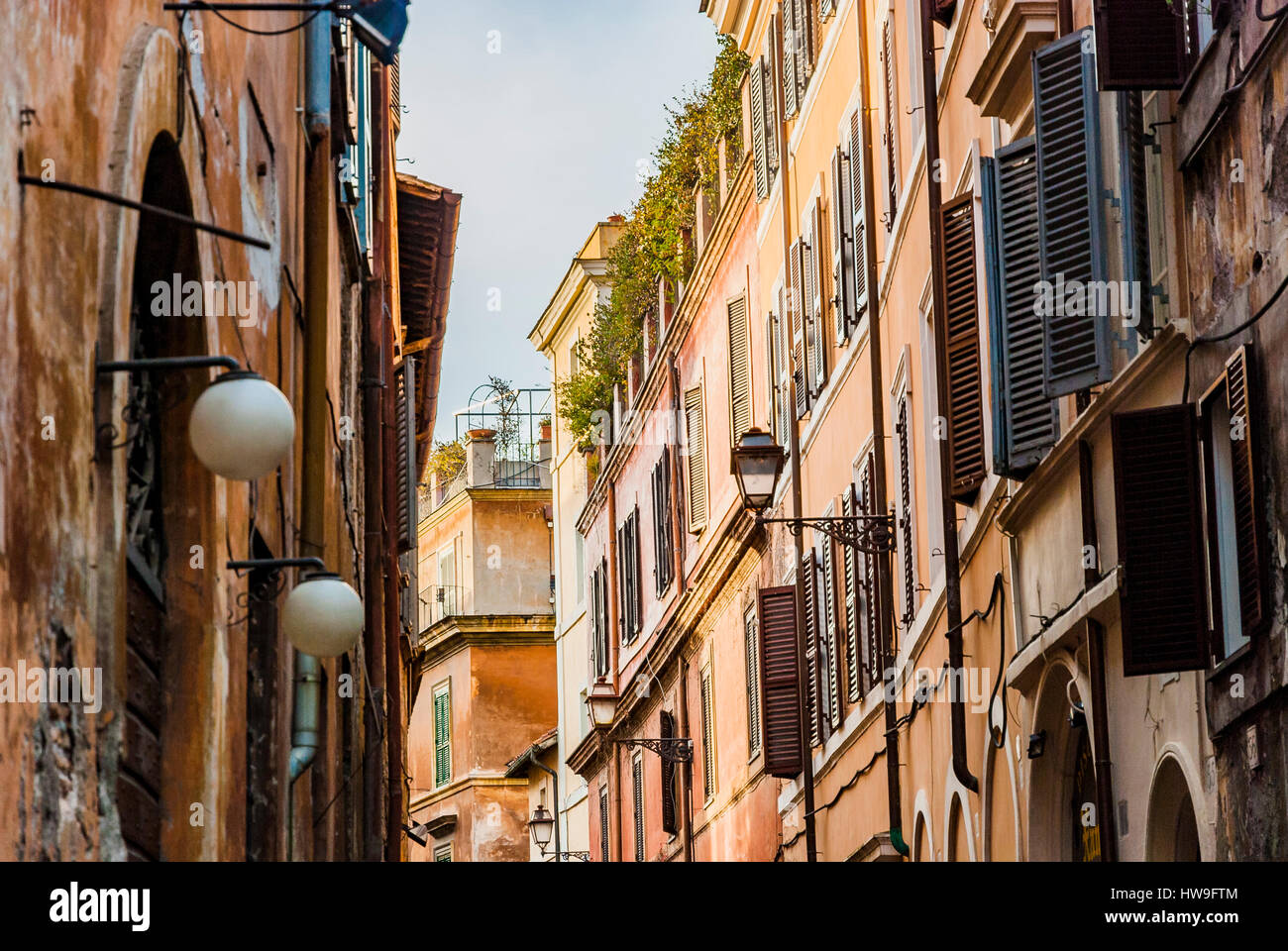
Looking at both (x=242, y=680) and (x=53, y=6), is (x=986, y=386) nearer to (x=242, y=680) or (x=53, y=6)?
(x=242, y=680)

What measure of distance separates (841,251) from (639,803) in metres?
14.8

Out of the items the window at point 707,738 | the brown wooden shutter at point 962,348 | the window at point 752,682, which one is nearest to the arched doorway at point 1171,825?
the brown wooden shutter at point 962,348

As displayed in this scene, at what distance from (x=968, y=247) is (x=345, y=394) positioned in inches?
213

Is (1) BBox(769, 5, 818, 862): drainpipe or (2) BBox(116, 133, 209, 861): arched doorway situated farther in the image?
(1) BBox(769, 5, 818, 862): drainpipe

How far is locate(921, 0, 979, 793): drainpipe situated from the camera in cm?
1462

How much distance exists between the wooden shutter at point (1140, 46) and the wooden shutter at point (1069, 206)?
86 centimetres

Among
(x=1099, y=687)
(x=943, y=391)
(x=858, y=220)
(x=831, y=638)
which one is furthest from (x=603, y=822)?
(x=1099, y=687)

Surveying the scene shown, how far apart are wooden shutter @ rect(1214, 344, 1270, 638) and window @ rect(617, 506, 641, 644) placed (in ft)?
82.3

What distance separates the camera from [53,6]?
5.70 metres

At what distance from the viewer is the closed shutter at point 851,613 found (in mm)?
18953

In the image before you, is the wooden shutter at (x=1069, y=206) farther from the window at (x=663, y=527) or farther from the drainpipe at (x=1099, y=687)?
the window at (x=663, y=527)

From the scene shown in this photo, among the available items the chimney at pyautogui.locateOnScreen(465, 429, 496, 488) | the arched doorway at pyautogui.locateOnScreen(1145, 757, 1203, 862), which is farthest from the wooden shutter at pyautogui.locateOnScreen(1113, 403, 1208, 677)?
the chimney at pyautogui.locateOnScreen(465, 429, 496, 488)

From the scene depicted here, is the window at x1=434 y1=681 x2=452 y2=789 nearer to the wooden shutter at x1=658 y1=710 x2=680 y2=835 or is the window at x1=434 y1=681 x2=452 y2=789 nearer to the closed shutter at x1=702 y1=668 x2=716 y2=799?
the wooden shutter at x1=658 y1=710 x2=680 y2=835

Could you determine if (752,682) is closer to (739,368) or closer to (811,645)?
(811,645)
